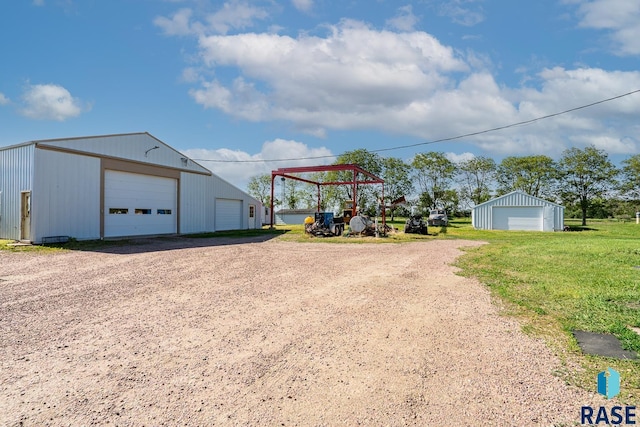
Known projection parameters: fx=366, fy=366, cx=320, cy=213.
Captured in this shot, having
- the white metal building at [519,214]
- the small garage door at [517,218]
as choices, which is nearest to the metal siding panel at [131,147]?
the white metal building at [519,214]

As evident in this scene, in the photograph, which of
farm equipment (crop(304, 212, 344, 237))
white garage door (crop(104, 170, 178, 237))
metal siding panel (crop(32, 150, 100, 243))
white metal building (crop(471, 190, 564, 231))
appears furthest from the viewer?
white metal building (crop(471, 190, 564, 231))

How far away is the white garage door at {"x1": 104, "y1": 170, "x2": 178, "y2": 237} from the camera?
1689 cm

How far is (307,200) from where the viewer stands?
51281 mm

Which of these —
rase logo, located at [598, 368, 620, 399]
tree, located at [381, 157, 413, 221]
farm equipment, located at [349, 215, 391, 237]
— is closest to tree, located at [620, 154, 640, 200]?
tree, located at [381, 157, 413, 221]

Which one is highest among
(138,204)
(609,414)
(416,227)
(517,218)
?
(138,204)

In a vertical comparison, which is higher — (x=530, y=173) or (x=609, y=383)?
(x=530, y=173)

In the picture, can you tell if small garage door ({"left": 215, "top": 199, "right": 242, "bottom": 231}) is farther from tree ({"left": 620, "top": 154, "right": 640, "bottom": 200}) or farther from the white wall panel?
tree ({"left": 620, "top": 154, "right": 640, "bottom": 200})

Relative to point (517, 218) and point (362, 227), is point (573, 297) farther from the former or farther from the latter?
point (517, 218)

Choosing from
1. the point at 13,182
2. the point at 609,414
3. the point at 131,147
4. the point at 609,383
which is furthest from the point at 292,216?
the point at 609,414

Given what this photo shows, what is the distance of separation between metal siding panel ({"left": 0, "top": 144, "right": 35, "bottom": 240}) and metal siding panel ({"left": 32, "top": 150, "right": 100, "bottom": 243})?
1.64ft

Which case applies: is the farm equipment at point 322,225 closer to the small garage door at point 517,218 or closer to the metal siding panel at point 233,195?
the metal siding panel at point 233,195

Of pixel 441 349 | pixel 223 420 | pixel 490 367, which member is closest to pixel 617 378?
pixel 490 367

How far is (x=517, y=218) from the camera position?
29.0m

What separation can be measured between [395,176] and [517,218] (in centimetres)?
2134
